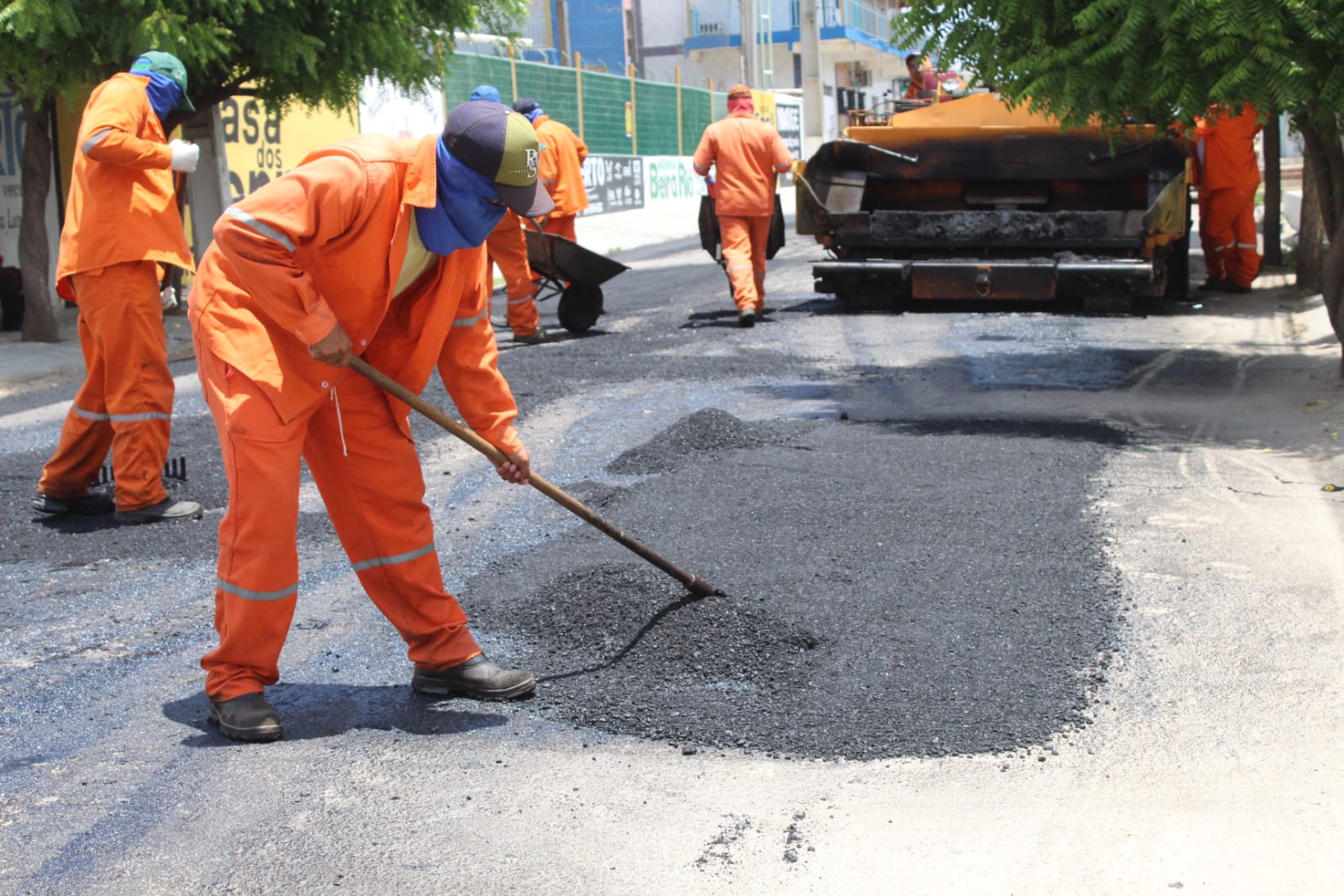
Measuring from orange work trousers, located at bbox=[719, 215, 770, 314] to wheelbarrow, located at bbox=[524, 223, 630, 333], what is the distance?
957mm

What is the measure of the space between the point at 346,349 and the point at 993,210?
8.51 metres

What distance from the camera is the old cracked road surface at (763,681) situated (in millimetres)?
2898

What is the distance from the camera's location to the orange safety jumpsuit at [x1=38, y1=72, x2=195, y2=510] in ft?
18.0

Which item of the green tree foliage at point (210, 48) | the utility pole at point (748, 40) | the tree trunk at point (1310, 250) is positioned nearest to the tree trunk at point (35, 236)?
the green tree foliage at point (210, 48)

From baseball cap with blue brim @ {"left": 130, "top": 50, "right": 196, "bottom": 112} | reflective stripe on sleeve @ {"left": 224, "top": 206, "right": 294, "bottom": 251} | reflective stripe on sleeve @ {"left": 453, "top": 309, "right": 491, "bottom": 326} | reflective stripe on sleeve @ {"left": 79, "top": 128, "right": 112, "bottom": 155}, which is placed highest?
baseball cap with blue brim @ {"left": 130, "top": 50, "right": 196, "bottom": 112}

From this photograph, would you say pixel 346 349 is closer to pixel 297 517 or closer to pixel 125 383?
pixel 297 517

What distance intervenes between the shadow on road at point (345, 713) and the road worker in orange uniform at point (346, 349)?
0.28 feet

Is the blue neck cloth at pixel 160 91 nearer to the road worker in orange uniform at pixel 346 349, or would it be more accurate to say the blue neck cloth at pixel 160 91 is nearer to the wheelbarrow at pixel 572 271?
the road worker in orange uniform at pixel 346 349

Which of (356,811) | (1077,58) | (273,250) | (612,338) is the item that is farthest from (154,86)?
(612,338)

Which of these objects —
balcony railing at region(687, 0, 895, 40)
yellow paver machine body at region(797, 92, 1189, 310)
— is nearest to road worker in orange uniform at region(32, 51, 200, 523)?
yellow paver machine body at region(797, 92, 1189, 310)

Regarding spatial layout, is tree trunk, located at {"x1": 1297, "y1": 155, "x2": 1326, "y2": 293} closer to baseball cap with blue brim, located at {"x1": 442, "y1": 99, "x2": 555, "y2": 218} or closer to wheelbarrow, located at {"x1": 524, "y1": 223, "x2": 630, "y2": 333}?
wheelbarrow, located at {"x1": 524, "y1": 223, "x2": 630, "y2": 333}

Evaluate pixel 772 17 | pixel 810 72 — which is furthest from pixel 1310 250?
pixel 772 17

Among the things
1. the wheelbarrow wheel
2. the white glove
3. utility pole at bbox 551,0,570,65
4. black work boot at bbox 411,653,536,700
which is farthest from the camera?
utility pole at bbox 551,0,570,65

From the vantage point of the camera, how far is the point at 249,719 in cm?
346
